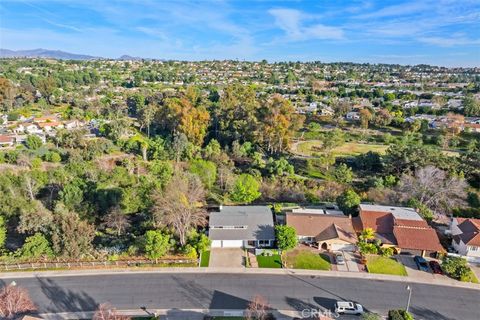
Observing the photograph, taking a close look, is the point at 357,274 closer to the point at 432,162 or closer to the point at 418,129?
the point at 432,162

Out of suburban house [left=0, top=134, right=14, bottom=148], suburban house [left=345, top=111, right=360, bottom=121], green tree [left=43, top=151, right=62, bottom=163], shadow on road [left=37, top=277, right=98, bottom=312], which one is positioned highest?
suburban house [left=345, top=111, right=360, bottom=121]

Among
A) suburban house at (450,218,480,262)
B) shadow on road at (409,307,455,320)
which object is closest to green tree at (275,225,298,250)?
shadow on road at (409,307,455,320)

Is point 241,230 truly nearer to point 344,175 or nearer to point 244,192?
point 244,192

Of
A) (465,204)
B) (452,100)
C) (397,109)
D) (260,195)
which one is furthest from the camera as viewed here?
(452,100)

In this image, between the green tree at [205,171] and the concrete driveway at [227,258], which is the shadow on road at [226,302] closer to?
the concrete driveway at [227,258]

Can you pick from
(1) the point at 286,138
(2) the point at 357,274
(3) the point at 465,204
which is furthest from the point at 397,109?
(2) the point at 357,274

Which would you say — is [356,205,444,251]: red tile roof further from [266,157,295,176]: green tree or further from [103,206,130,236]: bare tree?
[103,206,130,236]: bare tree
